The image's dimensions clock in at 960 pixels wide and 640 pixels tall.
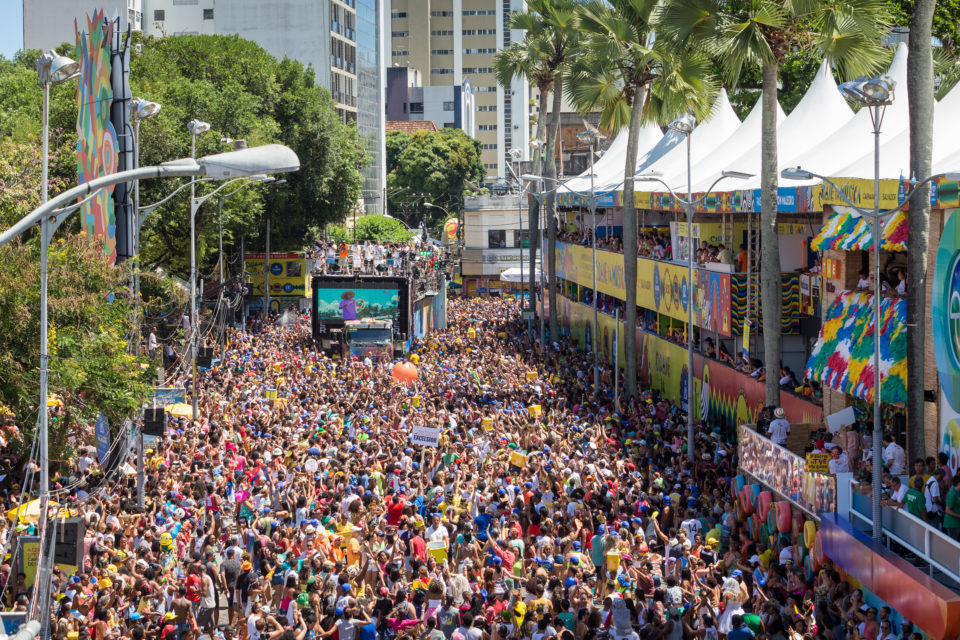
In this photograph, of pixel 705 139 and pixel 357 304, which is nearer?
pixel 705 139

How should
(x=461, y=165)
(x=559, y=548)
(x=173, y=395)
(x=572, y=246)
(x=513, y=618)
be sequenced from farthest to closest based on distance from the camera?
(x=461, y=165) < (x=572, y=246) < (x=173, y=395) < (x=559, y=548) < (x=513, y=618)

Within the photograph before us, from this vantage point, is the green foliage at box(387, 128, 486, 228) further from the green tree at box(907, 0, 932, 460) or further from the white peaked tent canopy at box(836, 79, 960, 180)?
the green tree at box(907, 0, 932, 460)

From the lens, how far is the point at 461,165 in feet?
405

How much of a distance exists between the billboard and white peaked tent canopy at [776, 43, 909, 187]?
22672 mm

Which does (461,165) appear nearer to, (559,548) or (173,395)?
(173,395)

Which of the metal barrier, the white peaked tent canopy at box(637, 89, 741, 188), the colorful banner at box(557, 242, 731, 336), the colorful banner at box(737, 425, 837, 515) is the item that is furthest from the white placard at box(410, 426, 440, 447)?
the white peaked tent canopy at box(637, 89, 741, 188)

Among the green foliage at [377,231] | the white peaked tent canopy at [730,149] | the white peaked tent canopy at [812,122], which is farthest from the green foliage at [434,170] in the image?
the white peaked tent canopy at [812,122]

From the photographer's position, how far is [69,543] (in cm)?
1427

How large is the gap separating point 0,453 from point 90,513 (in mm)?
3861

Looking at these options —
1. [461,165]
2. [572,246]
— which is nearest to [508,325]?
[572,246]

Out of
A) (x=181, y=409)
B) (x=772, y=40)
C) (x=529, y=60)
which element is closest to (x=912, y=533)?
(x=772, y=40)

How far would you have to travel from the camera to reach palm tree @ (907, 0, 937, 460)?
18.2 meters

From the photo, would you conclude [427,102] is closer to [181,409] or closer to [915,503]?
[181,409]

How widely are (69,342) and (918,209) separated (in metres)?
13.1
